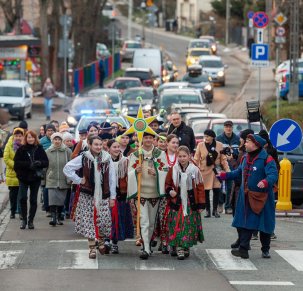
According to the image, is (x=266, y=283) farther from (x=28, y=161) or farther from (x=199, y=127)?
(x=199, y=127)

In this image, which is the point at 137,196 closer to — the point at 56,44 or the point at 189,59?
the point at 56,44

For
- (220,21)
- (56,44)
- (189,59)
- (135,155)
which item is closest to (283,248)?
(135,155)

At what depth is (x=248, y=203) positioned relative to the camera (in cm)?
1514

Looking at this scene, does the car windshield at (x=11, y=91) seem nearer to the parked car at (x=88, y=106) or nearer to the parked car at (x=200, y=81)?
the parked car at (x=200, y=81)

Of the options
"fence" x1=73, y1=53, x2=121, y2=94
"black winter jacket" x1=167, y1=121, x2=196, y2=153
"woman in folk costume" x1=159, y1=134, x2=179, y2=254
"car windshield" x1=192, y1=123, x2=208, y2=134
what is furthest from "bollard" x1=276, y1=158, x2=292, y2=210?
"fence" x1=73, y1=53, x2=121, y2=94

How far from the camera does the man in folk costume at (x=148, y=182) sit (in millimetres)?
15297

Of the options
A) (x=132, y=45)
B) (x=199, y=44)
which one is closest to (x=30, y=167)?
(x=199, y=44)

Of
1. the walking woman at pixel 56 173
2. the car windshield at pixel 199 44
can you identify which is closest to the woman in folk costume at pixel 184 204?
the walking woman at pixel 56 173

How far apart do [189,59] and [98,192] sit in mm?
55312

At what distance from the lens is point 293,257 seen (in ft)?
50.4

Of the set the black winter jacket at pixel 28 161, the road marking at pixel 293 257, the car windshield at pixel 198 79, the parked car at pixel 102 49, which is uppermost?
the parked car at pixel 102 49

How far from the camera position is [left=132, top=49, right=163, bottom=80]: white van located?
207 ft

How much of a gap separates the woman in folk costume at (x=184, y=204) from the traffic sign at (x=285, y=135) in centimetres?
513

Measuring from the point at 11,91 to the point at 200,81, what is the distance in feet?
32.2
